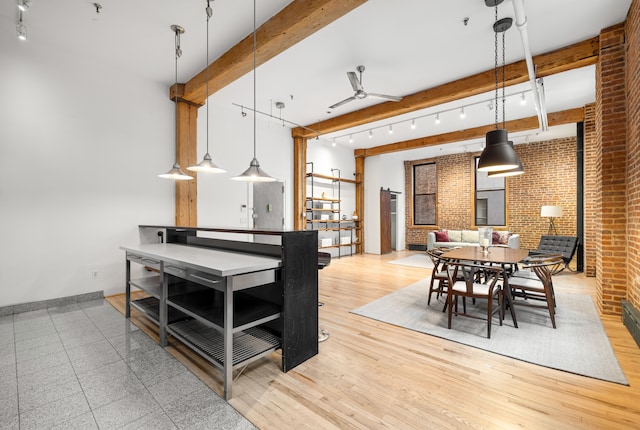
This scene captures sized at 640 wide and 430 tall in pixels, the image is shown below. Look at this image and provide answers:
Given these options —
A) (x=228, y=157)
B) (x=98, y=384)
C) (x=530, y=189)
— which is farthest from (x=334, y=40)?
(x=530, y=189)

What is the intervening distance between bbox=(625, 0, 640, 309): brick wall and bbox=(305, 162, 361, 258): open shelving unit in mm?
5424

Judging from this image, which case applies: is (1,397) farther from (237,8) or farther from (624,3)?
(624,3)

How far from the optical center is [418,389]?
2010mm

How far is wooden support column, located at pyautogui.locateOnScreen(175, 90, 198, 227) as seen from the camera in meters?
4.88

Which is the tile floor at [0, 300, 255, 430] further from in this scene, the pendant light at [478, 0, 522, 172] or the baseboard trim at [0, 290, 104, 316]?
the pendant light at [478, 0, 522, 172]

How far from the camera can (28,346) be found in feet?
8.69

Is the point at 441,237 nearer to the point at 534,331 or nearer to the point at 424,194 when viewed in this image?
the point at 424,194

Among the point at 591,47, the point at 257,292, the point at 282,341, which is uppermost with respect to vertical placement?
the point at 591,47

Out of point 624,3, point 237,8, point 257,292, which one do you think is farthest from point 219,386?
point 624,3

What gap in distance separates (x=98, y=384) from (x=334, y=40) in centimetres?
414

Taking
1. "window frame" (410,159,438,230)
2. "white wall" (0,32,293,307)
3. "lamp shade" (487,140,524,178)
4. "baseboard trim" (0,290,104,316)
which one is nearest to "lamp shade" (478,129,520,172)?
"lamp shade" (487,140,524,178)

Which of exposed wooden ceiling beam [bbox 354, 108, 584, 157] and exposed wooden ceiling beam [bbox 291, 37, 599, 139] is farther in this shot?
exposed wooden ceiling beam [bbox 354, 108, 584, 157]

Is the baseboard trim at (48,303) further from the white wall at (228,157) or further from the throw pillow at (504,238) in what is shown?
the throw pillow at (504,238)

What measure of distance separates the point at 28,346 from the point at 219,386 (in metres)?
2.09
